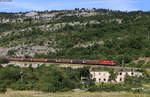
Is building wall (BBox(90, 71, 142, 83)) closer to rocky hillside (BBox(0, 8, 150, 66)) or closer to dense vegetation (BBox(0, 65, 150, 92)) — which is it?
dense vegetation (BBox(0, 65, 150, 92))

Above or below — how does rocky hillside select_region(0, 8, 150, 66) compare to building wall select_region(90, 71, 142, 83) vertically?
above

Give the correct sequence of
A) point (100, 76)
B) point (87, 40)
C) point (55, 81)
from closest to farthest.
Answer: point (55, 81)
point (100, 76)
point (87, 40)

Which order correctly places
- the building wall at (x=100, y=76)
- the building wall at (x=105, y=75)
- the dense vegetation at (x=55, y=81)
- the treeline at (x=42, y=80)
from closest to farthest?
the dense vegetation at (x=55, y=81), the treeline at (x=42, y=80), the building wall at (x=105, y=75), the building wall at (x=100, y=76)

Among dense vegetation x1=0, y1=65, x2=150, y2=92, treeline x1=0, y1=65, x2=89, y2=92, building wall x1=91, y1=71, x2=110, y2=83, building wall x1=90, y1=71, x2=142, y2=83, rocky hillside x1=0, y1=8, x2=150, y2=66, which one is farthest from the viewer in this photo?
rocky hillside x1=0, y1=8, x2=150, y2=66

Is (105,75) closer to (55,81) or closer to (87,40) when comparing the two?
(55,81)

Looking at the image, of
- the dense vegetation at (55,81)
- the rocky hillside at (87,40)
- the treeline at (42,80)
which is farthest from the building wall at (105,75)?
the rocky hillside at (87,40)

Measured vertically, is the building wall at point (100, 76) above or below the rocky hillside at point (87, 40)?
below

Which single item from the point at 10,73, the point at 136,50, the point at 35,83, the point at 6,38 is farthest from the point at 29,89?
the point at 6,38

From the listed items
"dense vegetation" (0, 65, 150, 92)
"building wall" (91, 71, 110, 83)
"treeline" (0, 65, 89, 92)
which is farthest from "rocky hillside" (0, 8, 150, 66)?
"treeline" (0, 65, 89, 92)

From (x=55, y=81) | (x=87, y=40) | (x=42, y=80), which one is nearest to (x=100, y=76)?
(x=42, y=80)

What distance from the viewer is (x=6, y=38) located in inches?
7367

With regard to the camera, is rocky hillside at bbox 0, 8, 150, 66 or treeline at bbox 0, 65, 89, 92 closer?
treeline at bbox 0, 65, 89, 92

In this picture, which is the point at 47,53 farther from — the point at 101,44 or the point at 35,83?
the point at 35,83

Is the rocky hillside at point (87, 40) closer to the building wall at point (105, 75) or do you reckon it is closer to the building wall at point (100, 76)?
the building wall at point (100, 76)
